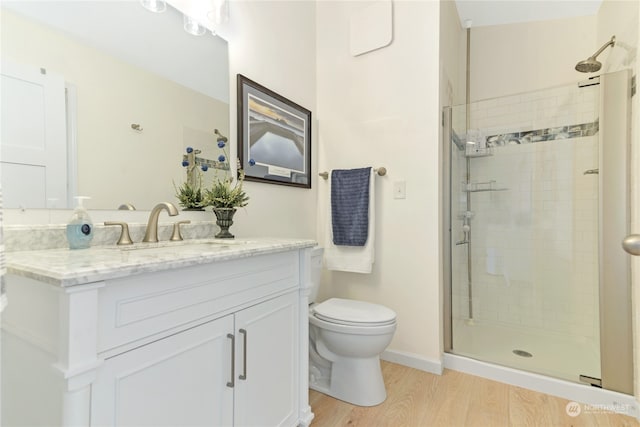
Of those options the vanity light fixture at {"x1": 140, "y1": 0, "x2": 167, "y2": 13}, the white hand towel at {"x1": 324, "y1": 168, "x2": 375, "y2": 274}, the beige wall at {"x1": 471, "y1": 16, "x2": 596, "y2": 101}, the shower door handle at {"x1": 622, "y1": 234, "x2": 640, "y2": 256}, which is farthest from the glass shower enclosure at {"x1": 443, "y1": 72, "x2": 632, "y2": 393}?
the vanity light fixture at {"x1": 140, "y1": 0, "x2": 167, "y2": 13}

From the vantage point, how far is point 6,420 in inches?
29.8

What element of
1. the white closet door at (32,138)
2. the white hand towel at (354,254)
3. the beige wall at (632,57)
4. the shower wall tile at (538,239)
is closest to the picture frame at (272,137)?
the white hand towel at (354,254)

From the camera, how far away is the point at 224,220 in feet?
4.84

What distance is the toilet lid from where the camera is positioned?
1.53m

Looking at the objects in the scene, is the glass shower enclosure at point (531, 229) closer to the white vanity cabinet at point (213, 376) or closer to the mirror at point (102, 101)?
the white vanity cabinet at point (213, 376)

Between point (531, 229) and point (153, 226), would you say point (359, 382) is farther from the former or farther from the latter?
point (531, 229)

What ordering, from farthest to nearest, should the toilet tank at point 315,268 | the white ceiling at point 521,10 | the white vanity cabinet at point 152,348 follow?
the white ceiling at point 521,10, the toilet tank at point 315,268, the white vanity cabinet at point 152,348

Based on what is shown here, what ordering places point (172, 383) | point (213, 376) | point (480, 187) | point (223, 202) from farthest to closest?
point (480, 187) < point (223, 202) < point (213, 376) < point (172, 383)

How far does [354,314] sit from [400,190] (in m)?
0.86

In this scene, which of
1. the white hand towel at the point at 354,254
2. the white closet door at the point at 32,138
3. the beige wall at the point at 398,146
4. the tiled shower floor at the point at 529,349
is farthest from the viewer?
the white hand towel at the point at 354,254

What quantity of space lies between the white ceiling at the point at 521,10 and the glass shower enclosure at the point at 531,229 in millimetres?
980

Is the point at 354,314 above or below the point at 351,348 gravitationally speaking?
above

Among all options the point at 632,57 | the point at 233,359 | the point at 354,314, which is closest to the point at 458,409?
the point at 354,314

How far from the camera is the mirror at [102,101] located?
973mm
